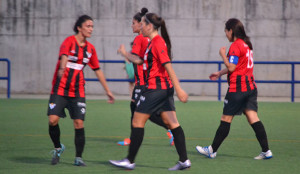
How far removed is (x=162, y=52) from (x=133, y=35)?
474 inches

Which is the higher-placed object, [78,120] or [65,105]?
[65,105]

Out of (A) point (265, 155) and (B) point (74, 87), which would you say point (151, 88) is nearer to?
(B) point (74, 87)

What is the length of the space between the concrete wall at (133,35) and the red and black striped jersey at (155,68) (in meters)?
11.6

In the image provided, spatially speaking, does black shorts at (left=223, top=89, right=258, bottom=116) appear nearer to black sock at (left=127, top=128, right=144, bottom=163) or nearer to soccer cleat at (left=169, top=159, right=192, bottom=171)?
soccer cleat at (left=169, top=159, right=192, bottom=171)

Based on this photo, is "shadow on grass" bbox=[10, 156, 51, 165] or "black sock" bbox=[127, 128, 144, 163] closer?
"black sock" bbox=[127, 128, 144, 163]

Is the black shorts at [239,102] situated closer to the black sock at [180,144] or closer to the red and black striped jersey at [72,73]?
the black sock at [180,144]

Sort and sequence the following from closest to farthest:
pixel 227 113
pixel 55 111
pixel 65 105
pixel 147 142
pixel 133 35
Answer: pixel 55 111
pixel 65 105
pixel 227 113
pixel 147 142
pixel 133 35

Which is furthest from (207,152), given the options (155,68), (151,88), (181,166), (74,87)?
(74,87)

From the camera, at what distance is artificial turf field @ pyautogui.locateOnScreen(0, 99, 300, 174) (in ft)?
21.0

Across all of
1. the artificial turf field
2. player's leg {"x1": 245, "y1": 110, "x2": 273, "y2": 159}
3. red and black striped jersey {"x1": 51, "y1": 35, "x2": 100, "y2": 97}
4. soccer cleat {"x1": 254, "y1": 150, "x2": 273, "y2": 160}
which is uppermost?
red and black striped jersey {"x1": 51, "y1": 35, "x2": 100, "y2": 97}

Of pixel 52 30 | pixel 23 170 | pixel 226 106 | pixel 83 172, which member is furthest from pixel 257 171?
pixel 52 30

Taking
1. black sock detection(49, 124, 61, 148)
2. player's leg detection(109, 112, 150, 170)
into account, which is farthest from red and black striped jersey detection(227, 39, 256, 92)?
black sock detection(49, 124, 61, 148)

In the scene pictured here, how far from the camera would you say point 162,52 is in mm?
5902

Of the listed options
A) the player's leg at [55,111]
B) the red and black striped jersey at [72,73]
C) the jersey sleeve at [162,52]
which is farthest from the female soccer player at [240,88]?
the player's leg at [55,111]
